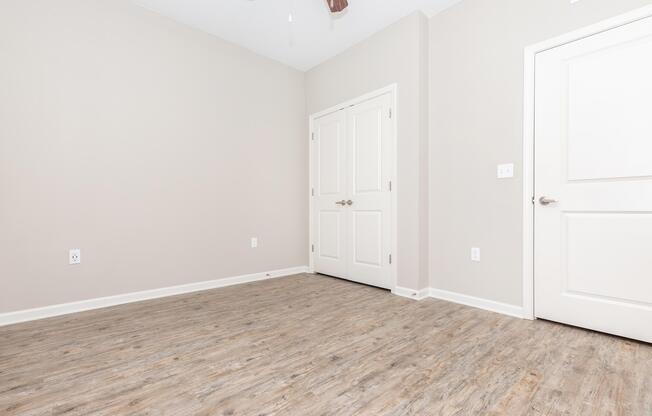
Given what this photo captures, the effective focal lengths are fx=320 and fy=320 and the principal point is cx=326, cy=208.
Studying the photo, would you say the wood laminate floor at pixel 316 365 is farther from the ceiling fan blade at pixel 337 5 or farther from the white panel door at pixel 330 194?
the ceiling fan blade at pixel 337 5

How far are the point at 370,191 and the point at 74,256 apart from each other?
8.95 ft

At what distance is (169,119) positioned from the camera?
3150 mm

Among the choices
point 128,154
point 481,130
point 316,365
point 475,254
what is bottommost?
point 316,365

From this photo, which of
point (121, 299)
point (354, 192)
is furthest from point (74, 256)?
point (354, 192)

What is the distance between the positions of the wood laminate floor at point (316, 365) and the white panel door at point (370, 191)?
84cm

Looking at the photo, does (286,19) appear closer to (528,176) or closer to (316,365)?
(528,176)

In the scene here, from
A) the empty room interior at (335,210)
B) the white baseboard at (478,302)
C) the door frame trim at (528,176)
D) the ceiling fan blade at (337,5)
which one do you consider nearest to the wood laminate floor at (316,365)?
the empty room interior at (335,210)

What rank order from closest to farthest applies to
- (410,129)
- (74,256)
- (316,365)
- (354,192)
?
(316,365) < (74,256) < (410,129) < (354,192)

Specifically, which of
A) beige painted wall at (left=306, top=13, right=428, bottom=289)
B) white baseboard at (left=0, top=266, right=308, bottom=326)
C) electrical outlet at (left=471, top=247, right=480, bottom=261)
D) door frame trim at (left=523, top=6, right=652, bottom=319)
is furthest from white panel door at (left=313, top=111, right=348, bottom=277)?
door frame trim at (left=523, top=6, right=652, bottom=319)

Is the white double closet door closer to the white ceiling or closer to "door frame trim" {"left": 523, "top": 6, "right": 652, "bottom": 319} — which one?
the white ceiling

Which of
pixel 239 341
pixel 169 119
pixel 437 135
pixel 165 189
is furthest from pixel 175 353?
pixel 437 135

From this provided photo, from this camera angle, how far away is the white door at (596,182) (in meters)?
1.95

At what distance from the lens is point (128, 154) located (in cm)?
290

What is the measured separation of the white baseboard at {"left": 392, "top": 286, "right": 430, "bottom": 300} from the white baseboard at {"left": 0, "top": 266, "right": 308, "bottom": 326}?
1.53 metres
